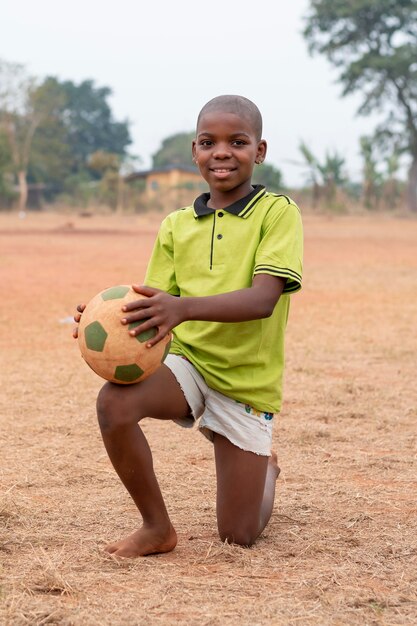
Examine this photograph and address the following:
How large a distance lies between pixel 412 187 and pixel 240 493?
42.2 m

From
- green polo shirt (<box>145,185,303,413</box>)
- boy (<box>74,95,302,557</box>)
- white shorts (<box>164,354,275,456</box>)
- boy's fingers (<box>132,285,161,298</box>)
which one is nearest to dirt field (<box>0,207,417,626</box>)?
boy (<box>74,95,302,557</box>)

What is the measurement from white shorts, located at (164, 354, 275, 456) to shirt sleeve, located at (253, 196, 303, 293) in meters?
0.47

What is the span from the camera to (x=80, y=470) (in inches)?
186

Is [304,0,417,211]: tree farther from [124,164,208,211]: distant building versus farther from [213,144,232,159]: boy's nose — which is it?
[213,144,232,159]: boy's nose

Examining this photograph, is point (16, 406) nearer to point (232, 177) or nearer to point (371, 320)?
point (232, 177)

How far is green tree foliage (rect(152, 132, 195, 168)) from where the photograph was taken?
73.4m

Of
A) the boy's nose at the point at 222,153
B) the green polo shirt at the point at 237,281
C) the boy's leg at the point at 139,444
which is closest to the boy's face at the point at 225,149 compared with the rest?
the boy's nose at the point at 222,153

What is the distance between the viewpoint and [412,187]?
44375mm

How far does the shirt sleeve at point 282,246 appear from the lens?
11.5ft

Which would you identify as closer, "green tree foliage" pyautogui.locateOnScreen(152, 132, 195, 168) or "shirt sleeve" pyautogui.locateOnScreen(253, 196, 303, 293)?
"shirt sleeve" pyautogui.locateOnScreen(253, 196, 303, 293)

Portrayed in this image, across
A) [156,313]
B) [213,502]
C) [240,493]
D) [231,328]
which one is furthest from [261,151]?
[213,502]

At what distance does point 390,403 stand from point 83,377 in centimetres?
222

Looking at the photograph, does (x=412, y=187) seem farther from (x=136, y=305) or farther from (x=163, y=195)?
(x=136, y=305)

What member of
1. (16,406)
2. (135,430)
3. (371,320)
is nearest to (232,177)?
(135,430)
